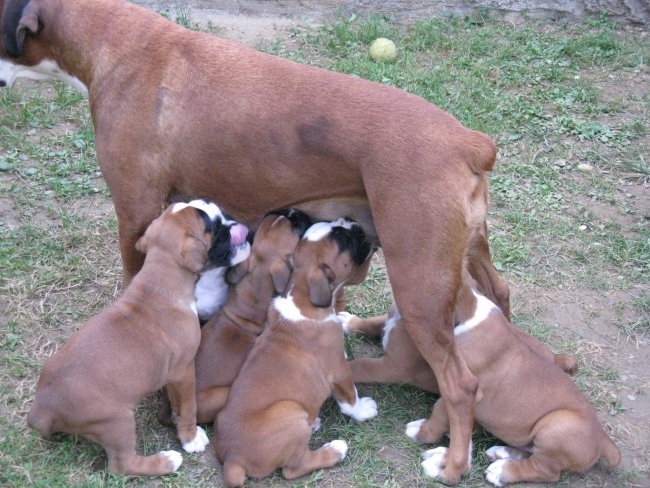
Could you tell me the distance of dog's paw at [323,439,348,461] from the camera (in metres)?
4.01

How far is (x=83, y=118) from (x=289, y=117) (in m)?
3.26

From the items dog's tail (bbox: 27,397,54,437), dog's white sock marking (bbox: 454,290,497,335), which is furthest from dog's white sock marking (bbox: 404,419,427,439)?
dog's tail (bbox: 27,397,54,437)

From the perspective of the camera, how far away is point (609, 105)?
7195 millimetres

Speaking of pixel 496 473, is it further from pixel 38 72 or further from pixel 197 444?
pixel 38 72

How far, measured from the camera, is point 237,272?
13.9 ft

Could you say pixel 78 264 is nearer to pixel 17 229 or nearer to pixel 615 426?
pixel 17 229

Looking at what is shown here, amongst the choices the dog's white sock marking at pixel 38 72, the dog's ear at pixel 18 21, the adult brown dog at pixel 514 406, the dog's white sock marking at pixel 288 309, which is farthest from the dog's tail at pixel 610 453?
the dog's ear at pixel 18 21

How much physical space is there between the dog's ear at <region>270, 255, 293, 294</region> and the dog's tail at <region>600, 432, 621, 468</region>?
1665mm

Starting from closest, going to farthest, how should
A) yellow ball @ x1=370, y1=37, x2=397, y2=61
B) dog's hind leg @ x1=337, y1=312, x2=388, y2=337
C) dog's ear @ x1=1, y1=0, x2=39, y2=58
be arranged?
1. dog's ear @ x1=1, y1=0, x2=39, y2=58
2. dog's hind leg @ x1=337, y1=312, x2=388, y2=337
3. yellow ball @ x1=370, y1=37, x2=397, y2=61

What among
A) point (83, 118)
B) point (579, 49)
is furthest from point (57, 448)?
point (579, 49)

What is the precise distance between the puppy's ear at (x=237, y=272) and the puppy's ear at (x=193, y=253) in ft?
0.91

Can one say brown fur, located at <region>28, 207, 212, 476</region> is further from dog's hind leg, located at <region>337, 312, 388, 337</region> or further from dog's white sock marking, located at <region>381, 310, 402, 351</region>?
dog's hind leg, located at <region>337, 312, 388, 337</region>

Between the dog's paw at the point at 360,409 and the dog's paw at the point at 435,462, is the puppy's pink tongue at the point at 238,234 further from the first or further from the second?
the dog's paw at the point at 435,462

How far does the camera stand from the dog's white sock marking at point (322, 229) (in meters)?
4.13
